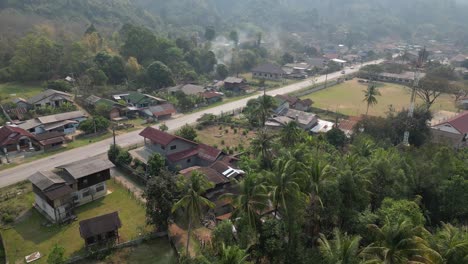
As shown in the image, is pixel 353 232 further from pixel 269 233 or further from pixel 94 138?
pixel 94 138

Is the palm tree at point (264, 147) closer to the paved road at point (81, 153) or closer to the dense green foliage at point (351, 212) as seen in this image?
the dense green foliage at point (351, 212)

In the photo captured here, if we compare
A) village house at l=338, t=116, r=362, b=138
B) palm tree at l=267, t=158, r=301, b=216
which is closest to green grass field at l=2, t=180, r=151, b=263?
palm tree at l=267, t=158, r=301, b=216

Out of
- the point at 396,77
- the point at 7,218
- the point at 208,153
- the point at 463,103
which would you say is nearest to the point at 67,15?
the point at 208,153

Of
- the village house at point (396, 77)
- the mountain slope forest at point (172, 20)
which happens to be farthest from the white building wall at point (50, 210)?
the village house at point (396, 77)

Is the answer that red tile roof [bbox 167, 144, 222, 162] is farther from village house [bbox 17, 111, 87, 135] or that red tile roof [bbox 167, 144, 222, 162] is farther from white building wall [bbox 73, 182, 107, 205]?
village house [bbox 17, 111, 87, 135]

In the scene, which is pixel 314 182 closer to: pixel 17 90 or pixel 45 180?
pixel 45 180

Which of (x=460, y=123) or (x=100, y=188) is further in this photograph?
(x=460, y=123)

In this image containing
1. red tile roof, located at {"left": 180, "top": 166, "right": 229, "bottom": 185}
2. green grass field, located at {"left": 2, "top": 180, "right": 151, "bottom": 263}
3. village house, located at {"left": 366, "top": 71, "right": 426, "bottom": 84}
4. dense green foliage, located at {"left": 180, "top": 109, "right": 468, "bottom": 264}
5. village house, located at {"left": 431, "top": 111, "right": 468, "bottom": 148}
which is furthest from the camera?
village house, located at {"left": 366, "top": 71, "right": 426, "bottom": 84}
